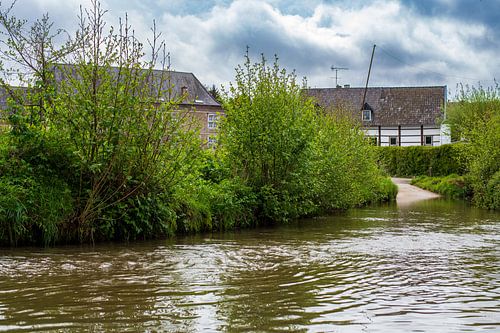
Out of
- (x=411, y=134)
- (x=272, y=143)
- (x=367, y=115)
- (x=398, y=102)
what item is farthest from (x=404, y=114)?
(x=272, y=143)

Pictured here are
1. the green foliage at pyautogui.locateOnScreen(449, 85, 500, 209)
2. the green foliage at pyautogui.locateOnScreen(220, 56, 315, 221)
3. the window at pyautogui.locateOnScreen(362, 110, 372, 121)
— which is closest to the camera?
the green foliage at pyautogui.locateOnScreen(220, 56, 315, 221)

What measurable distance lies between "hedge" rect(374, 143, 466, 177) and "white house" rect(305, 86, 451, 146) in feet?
25.0

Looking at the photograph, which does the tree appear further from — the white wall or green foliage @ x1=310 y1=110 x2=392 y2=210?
the white wall

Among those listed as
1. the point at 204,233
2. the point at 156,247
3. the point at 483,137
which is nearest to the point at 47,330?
the point at 156,247

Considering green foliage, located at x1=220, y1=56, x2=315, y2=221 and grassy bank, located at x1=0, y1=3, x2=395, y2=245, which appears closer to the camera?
grassy bank, located at x1=0, y1=3, x2=395, y2=245

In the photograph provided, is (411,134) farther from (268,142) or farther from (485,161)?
(268,142)

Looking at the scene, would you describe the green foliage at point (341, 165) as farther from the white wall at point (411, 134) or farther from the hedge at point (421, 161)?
the white wall at point (411, 134)

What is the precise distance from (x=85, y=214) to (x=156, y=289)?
5.50 m

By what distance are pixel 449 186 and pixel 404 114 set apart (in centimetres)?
2430

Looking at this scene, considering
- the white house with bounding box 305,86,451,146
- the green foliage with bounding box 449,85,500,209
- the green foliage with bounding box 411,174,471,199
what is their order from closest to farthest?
the green foliage with bounding box 449,85,500,209 → the green foliage with bounding box 411,174,471,199 → the white house with bounding box 305,86,451,146

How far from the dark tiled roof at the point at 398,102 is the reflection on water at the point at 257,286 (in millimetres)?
50081

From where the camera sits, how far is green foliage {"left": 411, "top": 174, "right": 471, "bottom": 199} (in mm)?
38162

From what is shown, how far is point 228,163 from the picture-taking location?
19312 millimetres

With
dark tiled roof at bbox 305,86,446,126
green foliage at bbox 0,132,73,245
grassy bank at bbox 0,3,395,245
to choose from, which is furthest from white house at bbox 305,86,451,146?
green foliage at bbox 0,132,73,245
